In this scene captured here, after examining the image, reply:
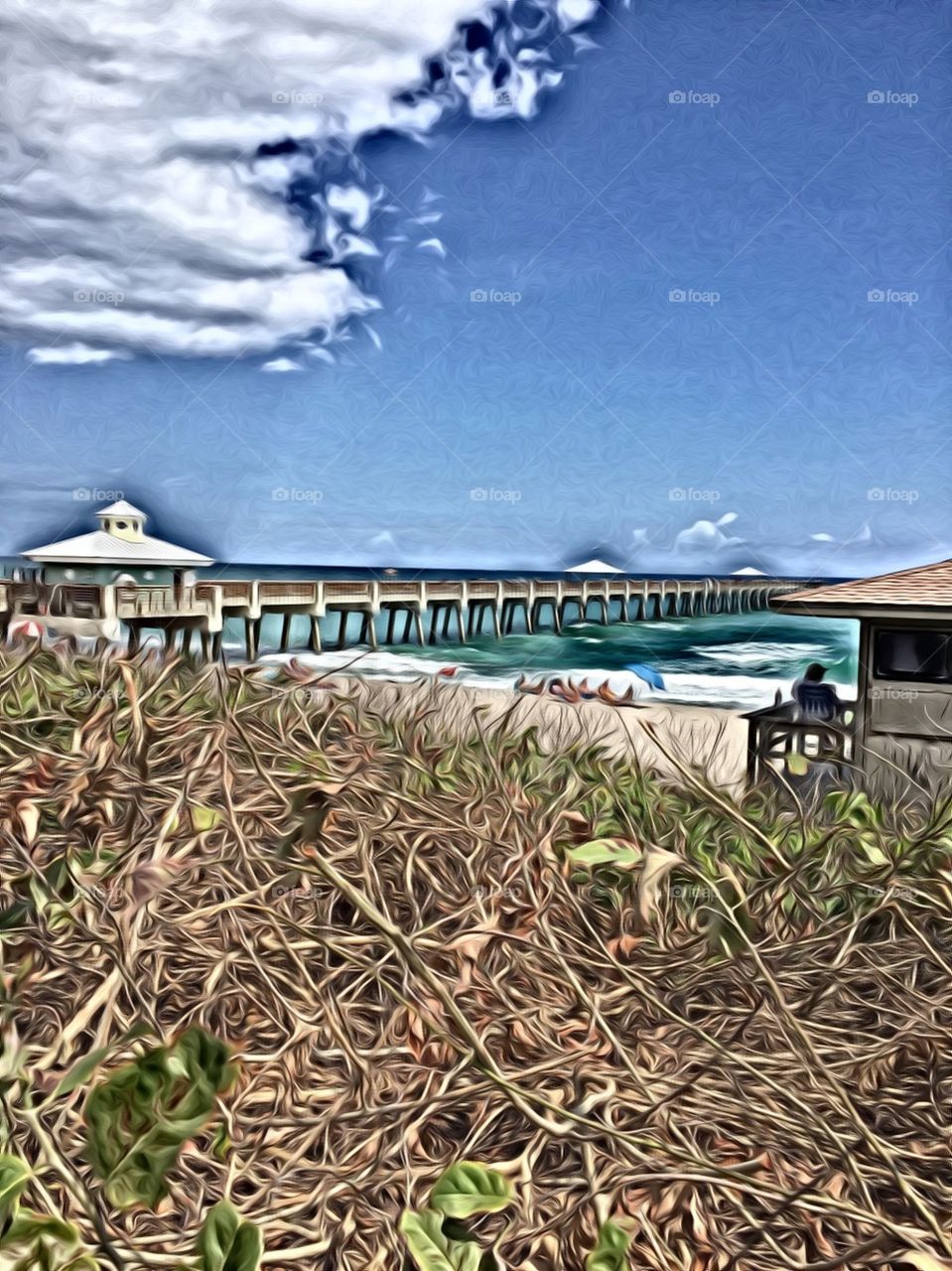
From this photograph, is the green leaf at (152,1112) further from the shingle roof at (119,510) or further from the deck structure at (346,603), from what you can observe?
the shingle roof at (119,510)

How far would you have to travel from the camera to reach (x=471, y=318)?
7.80 m

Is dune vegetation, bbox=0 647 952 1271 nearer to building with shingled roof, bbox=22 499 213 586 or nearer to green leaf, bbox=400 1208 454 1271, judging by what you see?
green leaf, bbox=400 1208 454 1271

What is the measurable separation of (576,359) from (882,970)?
7480 millimetres

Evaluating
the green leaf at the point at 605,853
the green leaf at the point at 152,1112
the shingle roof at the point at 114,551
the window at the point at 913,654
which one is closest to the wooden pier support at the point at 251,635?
the shingle roof at the point at 114,551

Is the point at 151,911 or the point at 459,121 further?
the point at 459,121

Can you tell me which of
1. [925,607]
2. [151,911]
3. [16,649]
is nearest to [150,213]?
[925,607]

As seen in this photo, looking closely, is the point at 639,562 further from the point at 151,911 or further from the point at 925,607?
the point at 151,911

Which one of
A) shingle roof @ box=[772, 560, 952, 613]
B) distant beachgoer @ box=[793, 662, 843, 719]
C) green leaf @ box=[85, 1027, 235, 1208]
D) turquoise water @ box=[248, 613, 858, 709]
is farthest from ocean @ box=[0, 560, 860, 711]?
green leaf @ box=[85, 1027, 235, 1208]

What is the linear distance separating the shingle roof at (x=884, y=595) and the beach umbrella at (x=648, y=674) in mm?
3565

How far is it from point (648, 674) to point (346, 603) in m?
3.74

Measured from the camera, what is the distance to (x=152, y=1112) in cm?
59

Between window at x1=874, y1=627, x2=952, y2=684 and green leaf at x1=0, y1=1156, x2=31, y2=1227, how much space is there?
4.22m

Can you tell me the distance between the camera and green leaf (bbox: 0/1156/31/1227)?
1.78 ft

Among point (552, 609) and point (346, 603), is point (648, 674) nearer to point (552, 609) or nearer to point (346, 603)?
point (346, 603)
